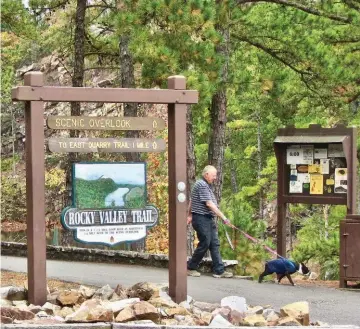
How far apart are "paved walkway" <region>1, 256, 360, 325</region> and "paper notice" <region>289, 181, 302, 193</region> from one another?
2.02 meters

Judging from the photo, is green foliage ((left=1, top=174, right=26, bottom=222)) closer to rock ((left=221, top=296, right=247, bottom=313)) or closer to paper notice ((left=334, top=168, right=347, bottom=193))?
paper notice ((left=334, top=168, right=347, bottom=193))

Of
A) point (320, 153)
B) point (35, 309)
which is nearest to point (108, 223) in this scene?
point (35, 309)

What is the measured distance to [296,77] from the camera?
65.4ft

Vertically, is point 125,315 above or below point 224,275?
above

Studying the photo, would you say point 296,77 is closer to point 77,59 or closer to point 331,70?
point 331,70

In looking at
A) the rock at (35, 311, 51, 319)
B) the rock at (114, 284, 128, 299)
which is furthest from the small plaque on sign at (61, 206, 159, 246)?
the rock at (35, 311, 51, 319)

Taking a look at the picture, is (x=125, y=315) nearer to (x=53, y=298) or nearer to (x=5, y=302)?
(x=53, y=298)

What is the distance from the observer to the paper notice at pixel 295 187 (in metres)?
13.5

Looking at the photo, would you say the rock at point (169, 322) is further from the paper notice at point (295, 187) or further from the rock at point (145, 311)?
the paper notice at point (295, 187)

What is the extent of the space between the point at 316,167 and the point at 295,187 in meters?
0.51

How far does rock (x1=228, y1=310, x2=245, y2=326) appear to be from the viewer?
8.21m

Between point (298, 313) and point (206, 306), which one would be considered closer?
point (298, 313)

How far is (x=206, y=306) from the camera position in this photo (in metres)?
9.17

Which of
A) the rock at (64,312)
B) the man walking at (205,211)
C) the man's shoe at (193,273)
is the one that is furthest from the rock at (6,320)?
the man's shoe at (193,273)
